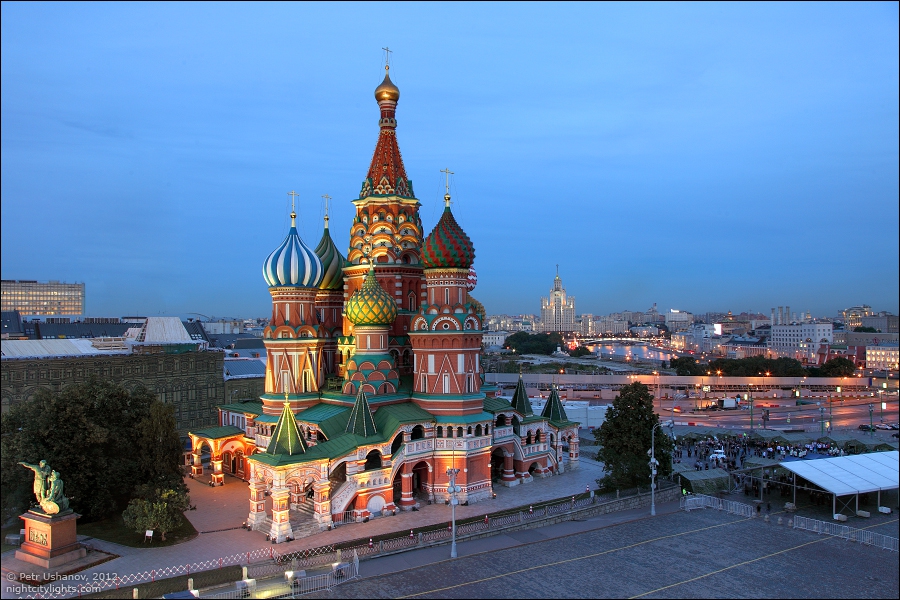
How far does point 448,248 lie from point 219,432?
17.7 m

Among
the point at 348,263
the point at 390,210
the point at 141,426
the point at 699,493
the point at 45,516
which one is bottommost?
the point at 699,493

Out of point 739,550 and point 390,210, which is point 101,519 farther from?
point 739,550

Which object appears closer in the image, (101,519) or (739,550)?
(739,550)

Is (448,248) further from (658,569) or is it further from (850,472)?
(850,472)

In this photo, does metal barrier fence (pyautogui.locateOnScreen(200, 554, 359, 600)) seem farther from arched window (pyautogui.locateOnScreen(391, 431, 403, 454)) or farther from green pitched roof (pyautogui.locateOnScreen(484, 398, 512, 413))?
green pitched roof (pyautogui.locateOnScreen(484, 398, 512, 413))

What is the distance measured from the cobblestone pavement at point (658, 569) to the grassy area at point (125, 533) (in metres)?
8.78

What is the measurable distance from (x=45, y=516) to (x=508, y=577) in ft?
56.2

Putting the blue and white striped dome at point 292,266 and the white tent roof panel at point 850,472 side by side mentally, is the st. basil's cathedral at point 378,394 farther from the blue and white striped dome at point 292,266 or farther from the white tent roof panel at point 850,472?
the white tent roof panel at point 850,472

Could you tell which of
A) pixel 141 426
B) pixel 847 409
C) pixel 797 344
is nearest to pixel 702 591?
pixel 141 426

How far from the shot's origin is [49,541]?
882 inches

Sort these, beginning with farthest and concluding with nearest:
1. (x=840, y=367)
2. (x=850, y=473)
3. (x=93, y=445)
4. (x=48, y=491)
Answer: (x=840, y=367)
(x=93, y=445)
(x=850, y=473)
(x=48, y=491)

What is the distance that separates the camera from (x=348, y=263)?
124ft

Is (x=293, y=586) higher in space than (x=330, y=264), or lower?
lower

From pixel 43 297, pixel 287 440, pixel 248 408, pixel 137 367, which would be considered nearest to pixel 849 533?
pixel 287 440
